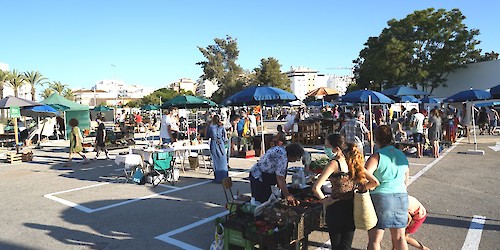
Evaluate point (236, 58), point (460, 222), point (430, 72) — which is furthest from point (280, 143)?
point (236, 58)

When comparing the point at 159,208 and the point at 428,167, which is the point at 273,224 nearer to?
the point at 159,208

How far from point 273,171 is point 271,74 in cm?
4858

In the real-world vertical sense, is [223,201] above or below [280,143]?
below

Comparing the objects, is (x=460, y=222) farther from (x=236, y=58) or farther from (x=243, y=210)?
(x=236, y=58)

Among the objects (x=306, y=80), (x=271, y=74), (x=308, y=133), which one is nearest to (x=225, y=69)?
(x=271, y=74)

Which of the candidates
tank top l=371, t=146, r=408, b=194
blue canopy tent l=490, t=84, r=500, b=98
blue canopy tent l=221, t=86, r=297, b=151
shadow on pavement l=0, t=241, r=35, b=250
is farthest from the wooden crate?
blue canopy tent l=490, t=84, r=500, b=98

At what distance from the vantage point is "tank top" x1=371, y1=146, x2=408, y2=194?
12.0ft

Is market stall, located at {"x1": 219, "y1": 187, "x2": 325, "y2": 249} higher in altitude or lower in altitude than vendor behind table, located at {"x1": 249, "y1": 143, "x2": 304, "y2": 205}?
lower

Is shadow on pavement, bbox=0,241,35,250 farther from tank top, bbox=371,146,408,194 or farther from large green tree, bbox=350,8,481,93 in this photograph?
large green tree, bbox=350,8,481,93

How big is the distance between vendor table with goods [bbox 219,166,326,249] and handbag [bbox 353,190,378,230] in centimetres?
63

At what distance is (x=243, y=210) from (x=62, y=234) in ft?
10.1

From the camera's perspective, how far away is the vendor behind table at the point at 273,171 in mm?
4512

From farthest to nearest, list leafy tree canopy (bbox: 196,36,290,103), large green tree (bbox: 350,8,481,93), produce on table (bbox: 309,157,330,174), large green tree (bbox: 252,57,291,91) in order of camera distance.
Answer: leafy tree canopy (bbox: 196,36,290,103), large green tree (bbox: 252,57,291,91), large green tree (bbox: 350,8,481,93), produce on table (bbox: 309,157,330,174)

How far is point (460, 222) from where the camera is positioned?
5.42m
